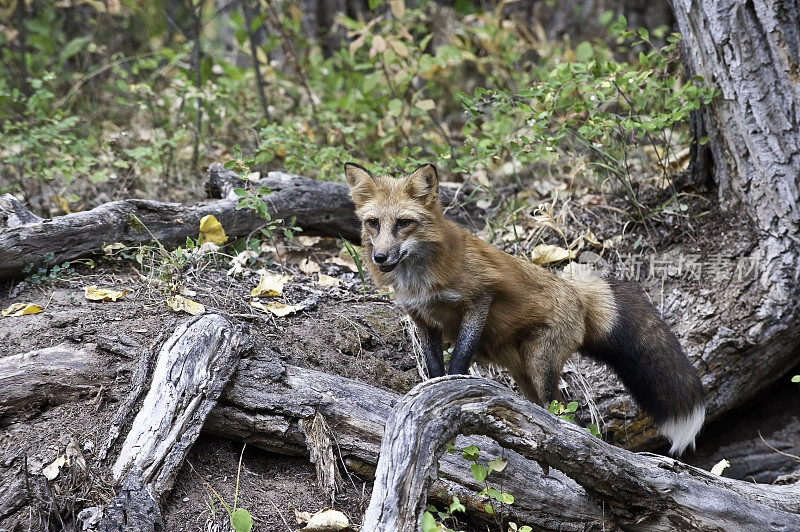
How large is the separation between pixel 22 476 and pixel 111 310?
1.31 metres

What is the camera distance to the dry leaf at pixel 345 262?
6.25 m

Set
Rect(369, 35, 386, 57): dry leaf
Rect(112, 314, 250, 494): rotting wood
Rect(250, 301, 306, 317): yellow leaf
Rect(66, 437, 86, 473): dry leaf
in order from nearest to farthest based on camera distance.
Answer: Rect(66, 437, 86, 473): dry leaf, Rect(112, 314, 250, 494): rotting wood, Rect(250, 301, 306, 317): yellow leaf, Rect(369, 35, 386, 57): dry leaf

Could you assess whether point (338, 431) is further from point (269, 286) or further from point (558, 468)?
point (269, 286)

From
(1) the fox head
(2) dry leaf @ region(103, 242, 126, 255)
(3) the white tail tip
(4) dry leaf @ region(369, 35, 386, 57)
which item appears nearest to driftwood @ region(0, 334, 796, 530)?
(1) the fox head

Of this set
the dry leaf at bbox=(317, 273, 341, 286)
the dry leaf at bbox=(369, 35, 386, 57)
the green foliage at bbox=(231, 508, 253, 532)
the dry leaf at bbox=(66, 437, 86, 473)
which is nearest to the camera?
the green foliage at bbox=(231, 508, 253, 532)

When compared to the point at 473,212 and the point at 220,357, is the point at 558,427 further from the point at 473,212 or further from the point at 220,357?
the point at 473,212

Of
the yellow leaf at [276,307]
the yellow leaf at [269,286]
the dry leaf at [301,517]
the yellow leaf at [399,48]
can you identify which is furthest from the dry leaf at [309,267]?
the dry leaf at [301,517]

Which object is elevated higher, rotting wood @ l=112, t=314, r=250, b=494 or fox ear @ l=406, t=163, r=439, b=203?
fox ear @ l=406, t=163, r=439, b=203

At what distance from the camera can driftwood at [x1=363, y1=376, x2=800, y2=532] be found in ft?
10.1

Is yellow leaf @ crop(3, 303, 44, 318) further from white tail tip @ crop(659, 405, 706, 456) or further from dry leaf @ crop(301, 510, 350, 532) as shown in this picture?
white tail tip @ crop(659, 405, 706, 456)

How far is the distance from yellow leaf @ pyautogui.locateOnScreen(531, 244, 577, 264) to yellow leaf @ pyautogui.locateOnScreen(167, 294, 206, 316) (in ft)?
9.91

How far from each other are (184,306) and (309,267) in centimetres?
162

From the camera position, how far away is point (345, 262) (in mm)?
6285

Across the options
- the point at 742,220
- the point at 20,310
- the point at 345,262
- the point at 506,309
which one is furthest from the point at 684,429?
the point at 20,310
